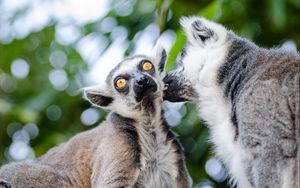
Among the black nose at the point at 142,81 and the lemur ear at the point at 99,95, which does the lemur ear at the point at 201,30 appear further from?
the lemur ear at the point at 99,95

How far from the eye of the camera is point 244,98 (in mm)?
4492

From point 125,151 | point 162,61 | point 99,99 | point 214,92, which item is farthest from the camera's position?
point 99,99

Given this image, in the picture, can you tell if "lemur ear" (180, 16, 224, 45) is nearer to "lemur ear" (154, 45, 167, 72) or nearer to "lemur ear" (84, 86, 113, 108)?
"lemur ear" (154, 45, 167, 72)

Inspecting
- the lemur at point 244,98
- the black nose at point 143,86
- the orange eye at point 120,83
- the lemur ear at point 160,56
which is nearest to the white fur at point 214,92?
the lemur at point 244,98

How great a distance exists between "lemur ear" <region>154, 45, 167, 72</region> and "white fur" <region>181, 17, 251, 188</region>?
40 centimetres

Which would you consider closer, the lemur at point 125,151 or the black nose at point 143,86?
the lemur at point 125,151

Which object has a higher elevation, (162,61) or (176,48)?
(162,61)

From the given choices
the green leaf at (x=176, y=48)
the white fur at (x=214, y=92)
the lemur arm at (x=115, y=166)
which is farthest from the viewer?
the green leaf at (x=176, y=48)

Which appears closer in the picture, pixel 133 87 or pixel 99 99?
pixel 133 87

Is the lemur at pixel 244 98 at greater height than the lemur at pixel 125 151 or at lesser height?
greater

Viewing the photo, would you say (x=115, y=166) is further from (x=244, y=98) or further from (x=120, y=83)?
(x=244, y=98)

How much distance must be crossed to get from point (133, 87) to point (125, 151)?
581 mm

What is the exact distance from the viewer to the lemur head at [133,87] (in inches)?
212

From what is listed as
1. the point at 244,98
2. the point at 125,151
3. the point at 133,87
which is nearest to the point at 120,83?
the point at 133,87
